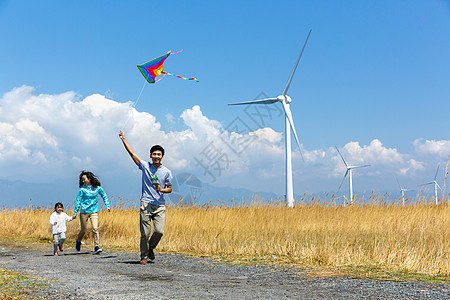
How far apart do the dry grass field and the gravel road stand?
3.73ft

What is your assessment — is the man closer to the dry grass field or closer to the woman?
the dry grass field

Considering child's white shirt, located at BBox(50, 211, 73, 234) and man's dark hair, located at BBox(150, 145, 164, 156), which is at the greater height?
man's dark hair, located at BBox(150, 145, 164, 156)

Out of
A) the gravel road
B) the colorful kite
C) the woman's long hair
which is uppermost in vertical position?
the colorful kite

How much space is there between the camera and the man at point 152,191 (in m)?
8.16

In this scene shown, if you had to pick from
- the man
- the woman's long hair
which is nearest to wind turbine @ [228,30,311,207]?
the woman's long hair

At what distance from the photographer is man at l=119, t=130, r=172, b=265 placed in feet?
26.8

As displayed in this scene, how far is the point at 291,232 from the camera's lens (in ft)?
41.1

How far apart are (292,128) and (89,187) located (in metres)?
16.9

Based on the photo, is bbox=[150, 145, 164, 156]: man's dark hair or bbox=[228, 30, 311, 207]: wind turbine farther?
bbox=[228, 30, 311, 207]: wind turbine

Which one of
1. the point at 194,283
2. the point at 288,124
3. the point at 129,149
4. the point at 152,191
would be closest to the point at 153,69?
the point at 129,149

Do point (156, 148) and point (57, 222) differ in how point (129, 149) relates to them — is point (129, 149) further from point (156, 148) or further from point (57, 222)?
point (57, 222)

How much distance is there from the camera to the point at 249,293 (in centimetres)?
545

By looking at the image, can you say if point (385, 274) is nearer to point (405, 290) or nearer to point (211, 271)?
point (405, 290)

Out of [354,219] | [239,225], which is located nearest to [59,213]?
[239,225]
